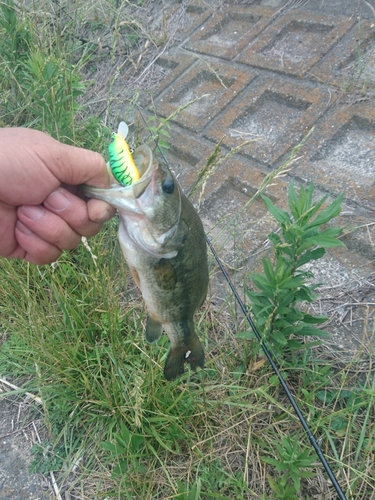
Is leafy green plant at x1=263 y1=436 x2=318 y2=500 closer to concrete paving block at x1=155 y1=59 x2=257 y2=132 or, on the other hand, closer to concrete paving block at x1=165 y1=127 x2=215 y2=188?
concrete paving block at x1=165 y1=127 x2=215 y2=188

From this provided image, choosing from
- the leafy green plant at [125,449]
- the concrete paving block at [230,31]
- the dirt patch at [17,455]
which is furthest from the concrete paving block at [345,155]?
the dirt patch at [17,455]

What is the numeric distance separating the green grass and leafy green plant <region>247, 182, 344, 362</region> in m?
0.20

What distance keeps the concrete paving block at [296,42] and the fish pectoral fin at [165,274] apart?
2.38 metres

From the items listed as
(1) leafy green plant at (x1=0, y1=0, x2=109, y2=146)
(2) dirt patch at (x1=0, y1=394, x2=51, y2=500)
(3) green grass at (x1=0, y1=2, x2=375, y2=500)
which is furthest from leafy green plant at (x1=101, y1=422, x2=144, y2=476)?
(1) leafy green plant at (x1=0, y1=0, x2=109, y2=146)

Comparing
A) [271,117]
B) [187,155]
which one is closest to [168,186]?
[187,155]

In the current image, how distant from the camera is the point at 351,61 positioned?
337cm

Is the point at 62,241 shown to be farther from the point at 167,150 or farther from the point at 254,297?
the point at 167,150

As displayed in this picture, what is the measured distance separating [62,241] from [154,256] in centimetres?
46

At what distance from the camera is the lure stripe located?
151 centimetres

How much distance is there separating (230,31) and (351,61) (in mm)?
1242

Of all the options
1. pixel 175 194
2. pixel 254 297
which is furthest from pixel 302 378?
pixel 175 194

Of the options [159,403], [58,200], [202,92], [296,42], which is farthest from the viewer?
[202,92]

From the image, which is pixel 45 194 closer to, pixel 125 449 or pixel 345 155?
pixel 125 449

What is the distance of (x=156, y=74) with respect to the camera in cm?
425
